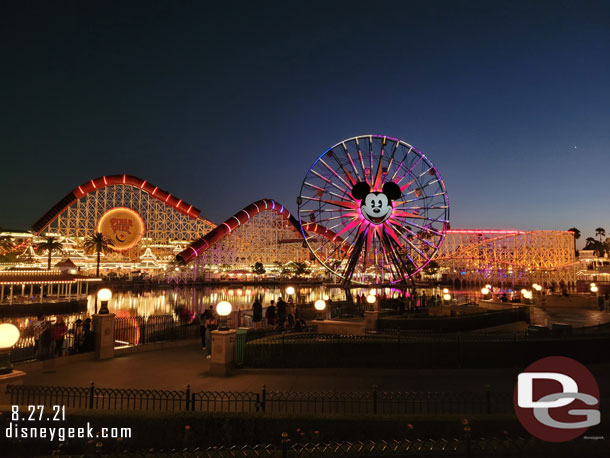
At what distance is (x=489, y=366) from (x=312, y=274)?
316ft

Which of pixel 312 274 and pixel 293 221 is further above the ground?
pixel 293 221

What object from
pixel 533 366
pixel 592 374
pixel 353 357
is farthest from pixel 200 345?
pixel 592 374

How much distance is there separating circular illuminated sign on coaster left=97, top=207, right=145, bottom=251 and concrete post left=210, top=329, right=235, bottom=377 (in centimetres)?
6838

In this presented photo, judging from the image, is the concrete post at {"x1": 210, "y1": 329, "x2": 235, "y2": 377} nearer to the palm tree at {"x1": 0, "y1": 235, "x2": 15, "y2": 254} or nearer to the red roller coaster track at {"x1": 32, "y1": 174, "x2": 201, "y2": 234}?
the palm tree at {"x1": 0, "y1": 235, "x2": 15, "y2": 254}

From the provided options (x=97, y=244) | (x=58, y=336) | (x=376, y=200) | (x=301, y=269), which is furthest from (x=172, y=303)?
(x=301, y=269)

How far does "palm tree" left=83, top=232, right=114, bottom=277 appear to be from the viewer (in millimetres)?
66250

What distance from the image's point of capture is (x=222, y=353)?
1170 cm

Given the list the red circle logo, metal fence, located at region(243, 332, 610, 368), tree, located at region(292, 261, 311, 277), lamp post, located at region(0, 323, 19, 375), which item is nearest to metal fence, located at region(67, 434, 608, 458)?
the red circle logo

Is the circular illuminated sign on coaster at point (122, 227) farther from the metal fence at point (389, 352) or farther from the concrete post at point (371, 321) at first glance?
the metal fence at point (389, 352)

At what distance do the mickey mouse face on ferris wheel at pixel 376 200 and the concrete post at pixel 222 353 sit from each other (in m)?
20.8

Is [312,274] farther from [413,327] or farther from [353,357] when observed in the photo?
[353,357]

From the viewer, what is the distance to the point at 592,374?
12.4 m

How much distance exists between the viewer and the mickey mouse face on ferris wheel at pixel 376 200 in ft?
102

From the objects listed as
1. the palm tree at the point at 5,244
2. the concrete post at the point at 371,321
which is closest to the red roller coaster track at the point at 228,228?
the palm tree at the point at 5,244
